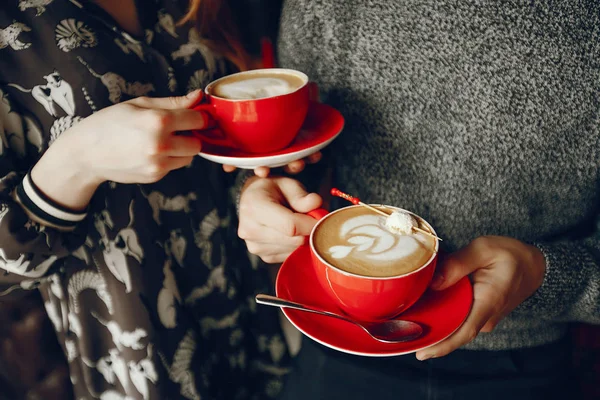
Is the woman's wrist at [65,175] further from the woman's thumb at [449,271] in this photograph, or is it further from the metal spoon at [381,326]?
the woman's thumb at [449,271]

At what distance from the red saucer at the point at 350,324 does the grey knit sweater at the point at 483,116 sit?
258mm

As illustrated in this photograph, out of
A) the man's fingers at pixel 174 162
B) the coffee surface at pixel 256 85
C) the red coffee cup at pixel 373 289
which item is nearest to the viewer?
the red coffee cup at pixel 373 289

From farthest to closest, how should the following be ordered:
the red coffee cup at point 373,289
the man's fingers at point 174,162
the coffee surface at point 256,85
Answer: the coffee surface at point 256,85 → the man's fingers at point 174,162 → the red coffee cup at point 373,289

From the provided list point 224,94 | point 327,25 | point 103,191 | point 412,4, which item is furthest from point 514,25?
point 103,191

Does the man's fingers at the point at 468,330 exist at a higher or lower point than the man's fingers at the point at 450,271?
lower

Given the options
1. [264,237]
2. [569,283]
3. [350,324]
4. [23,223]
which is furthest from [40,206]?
[569,283]

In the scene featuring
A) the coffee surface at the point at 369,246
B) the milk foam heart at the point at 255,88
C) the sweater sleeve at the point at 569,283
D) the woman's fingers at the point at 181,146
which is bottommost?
the sweater sleeve at the point at 569,283

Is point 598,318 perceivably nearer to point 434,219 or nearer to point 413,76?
point 434,219

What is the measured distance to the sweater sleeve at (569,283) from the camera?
2.55 ft

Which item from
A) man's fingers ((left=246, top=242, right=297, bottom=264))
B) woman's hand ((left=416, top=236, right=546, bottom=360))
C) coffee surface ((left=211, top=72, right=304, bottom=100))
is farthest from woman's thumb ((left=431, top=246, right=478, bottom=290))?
coffee surface ((left=211, top=72, right=304, bottom=100))

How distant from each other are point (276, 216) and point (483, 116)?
42 cm

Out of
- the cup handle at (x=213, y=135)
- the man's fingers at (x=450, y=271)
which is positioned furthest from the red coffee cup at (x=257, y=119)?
the man's fingers at (x=450, y=271)

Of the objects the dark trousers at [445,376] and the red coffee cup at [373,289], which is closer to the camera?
the red coffee cup at [373,289]

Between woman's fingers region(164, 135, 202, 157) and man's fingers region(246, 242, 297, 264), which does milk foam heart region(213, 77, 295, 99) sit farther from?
man's fingers region(246, 242, 297, 264)
